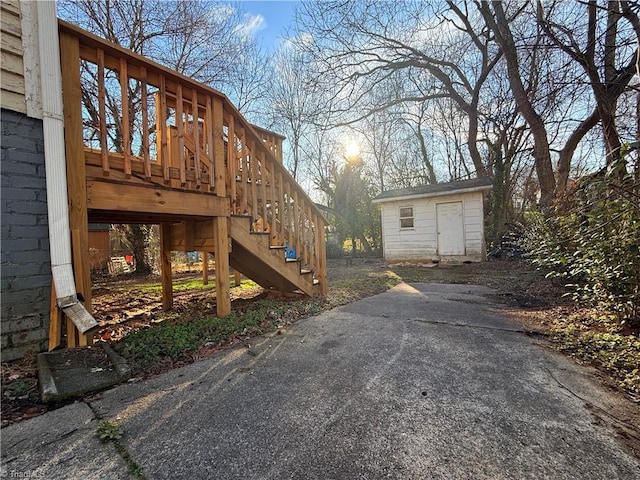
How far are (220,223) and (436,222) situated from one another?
808cm

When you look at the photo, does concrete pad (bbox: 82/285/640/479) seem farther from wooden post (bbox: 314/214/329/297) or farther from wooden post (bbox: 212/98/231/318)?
wooden post (bbox: 314/214/329/297)

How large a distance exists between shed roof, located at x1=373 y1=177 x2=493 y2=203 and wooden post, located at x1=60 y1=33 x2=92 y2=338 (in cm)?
911

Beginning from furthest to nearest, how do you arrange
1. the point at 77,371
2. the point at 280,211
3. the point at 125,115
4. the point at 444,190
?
the point at 444,190
the point at 280,211
the point at 125,115
the point at 77,371

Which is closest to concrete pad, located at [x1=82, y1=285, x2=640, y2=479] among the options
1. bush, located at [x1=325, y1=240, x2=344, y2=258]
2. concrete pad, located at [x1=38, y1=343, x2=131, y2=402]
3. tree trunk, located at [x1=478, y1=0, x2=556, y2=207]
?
concrete pad, located at [x1=38, y1=343, x2=131, y2=402]

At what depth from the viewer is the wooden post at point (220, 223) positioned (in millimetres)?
3238

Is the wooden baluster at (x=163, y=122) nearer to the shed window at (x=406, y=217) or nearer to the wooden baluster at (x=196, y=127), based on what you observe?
the wooden baluster at (x=196, y=127)

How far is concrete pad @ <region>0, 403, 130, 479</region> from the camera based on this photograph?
48.3 inches

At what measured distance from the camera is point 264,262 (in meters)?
3.72

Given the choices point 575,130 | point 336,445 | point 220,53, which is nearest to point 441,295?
point 336,445

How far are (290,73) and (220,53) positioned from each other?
177 inches

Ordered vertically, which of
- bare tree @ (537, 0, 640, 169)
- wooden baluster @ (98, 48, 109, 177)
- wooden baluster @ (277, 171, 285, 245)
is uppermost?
bare tree @ (537, 0, 640, 169)

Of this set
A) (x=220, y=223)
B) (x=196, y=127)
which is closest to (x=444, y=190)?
(x=220, y=223)

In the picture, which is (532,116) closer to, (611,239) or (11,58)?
(611,239)

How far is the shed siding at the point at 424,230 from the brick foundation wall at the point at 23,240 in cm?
950
